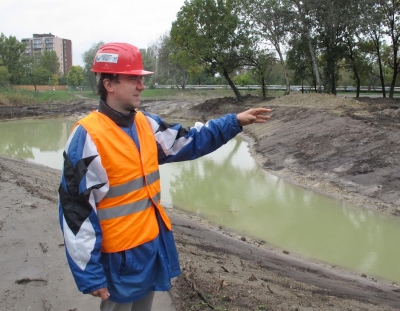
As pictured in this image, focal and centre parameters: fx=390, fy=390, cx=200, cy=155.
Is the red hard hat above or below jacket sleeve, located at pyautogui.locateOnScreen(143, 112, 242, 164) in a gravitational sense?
above

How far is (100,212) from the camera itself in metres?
2.00

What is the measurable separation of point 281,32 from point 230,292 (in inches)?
863

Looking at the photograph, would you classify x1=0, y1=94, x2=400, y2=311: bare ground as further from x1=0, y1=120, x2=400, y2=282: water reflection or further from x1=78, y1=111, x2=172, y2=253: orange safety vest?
x1=78, y1=111, x2=172, y2=253: orange safety vest

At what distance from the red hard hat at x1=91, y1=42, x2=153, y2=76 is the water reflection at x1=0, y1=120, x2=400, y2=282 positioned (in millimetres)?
5509

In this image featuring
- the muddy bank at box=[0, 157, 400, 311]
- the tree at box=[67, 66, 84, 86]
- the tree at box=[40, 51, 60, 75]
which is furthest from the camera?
the tree at box=[67, 66, 84, 86]

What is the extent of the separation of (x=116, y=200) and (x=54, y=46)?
396 feet

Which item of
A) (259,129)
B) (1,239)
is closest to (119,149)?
(1,239)

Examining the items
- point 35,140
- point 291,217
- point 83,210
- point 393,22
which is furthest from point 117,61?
point 393,22

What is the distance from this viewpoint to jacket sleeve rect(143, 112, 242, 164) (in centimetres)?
248

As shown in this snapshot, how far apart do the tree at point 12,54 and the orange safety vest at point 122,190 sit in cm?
5432

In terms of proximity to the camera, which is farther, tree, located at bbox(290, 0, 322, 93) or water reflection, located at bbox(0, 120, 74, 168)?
tree, located at bbox(290, 0, 322, 93)

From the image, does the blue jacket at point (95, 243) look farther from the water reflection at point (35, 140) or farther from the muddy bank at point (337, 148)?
the water reflection at point (35, 140)

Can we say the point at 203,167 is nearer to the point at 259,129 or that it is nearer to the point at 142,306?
the point at 259,129

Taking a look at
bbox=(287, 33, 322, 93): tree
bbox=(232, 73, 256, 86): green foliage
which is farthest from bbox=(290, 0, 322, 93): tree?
bbox=(232, 73, 256, 86): green foliage
